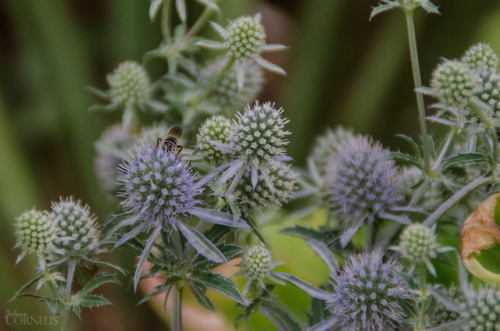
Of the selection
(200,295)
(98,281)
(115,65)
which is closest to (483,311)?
(200,295)

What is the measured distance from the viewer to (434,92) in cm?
66

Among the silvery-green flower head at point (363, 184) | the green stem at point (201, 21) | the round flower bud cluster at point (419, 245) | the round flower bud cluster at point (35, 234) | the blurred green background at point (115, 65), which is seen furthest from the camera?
the blurred green background at point (115, 65)

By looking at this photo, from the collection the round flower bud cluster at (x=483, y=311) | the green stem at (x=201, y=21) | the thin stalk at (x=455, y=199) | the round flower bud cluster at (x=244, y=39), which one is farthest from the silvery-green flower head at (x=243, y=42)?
the round flower bud cluster at (x=483, y=311)

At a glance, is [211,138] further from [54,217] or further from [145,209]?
[54,217]

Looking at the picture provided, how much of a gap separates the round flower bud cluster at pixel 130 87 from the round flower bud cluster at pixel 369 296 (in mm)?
528

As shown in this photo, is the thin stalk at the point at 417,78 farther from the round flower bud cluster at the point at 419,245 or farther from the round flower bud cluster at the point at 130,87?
the round flower bud cluster at the point at 130,87

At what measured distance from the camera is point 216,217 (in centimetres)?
67

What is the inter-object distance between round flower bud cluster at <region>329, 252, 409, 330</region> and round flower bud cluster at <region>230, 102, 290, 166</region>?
17cm

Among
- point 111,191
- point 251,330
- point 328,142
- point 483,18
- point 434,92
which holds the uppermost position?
point 483,18

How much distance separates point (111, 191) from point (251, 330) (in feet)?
1.09

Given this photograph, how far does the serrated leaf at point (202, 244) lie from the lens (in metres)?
0.64

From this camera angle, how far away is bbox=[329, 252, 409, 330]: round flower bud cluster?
652 mm

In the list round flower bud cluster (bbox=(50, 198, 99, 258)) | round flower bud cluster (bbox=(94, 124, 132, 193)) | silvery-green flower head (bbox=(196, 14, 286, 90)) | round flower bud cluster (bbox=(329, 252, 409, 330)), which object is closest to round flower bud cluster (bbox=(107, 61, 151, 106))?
round flower bud cluster (bbox=(94, 124, 132, 193))

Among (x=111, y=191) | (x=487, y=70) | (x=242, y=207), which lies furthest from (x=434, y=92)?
(x=111, y=191)
